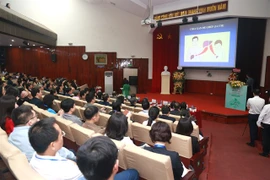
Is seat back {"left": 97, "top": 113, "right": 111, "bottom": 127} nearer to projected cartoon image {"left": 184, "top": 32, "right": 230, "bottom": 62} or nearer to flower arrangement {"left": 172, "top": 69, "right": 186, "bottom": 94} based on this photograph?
projected cartoon image {"left": 184, "top": 32, "right": 230, "bottom": 62}

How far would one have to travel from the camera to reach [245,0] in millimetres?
6645

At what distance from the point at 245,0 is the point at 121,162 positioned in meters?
7.14

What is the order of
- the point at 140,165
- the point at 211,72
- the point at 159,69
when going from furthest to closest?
the point at 159,69
the point at 211,72
the point at 140,165

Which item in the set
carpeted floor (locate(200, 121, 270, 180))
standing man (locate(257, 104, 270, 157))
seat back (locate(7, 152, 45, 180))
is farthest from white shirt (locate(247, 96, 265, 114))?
seat back (locate(7, 152, 45, 180))

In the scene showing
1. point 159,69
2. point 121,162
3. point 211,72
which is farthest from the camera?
point 159,69

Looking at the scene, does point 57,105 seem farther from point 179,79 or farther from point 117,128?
point 179,79

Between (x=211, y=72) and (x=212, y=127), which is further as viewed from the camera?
(x=211, y=72)

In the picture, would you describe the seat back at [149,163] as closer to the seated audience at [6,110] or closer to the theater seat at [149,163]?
the theater seat at [149,163]

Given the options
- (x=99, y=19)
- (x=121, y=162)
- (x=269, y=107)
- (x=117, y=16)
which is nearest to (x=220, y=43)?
(x=269, y=107)

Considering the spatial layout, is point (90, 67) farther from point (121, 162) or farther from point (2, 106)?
point (121, 162)

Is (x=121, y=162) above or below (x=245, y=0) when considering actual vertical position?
below

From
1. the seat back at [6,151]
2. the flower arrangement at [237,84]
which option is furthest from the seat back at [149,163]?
the flower arrangement at [237,84]

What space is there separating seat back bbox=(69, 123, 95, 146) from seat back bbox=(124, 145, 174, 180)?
56 cm

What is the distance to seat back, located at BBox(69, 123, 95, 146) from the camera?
2.03 metres
